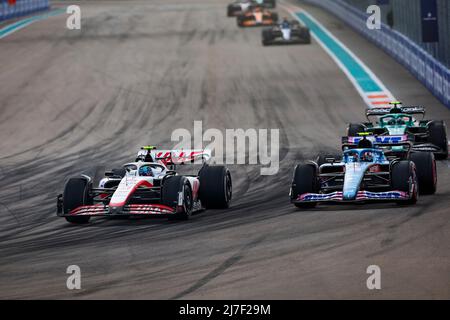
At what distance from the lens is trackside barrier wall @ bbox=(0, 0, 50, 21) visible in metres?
64.9

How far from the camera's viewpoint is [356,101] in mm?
38250

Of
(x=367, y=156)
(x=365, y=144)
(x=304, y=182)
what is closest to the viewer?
(x=304, y=182)

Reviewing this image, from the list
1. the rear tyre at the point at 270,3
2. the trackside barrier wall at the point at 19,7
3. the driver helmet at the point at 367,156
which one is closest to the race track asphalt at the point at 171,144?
the driver helmet at the point at 367,156

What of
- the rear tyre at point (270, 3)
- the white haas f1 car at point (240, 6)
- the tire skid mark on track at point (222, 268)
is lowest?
the tire skid mark on track at point (222, 268)

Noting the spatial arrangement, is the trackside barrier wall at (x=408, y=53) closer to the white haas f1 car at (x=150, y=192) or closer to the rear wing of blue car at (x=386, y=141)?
the rear wing of blue car at (x=386, y=141)

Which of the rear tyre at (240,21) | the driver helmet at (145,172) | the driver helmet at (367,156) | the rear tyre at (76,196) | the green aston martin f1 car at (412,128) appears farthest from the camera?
the rear tyre at (240,21)

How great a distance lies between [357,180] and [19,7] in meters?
51.8

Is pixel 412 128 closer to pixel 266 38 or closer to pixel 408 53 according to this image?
pixel 408 53

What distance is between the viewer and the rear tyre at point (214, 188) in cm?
2045

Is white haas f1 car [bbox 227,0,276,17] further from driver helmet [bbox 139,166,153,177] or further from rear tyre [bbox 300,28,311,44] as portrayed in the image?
driver helmet [bbox 139,166,153,177]

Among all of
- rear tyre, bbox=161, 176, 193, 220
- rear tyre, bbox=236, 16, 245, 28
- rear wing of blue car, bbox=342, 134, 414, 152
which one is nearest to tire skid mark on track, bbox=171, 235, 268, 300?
rear tyre, bbox=161, 176, 193, 220

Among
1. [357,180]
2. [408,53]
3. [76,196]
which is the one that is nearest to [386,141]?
[357,180]

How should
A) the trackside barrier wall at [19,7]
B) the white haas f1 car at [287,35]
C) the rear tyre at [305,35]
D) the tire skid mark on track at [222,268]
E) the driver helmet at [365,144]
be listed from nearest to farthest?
the tire skid mark on track at [222,268]
the driver helmet at [365,144]
the rear tyre at [305,35]
the white haas f1 car at [287,35]
the trackside barrier wall at [19,7]

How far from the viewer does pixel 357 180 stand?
19.4 m
